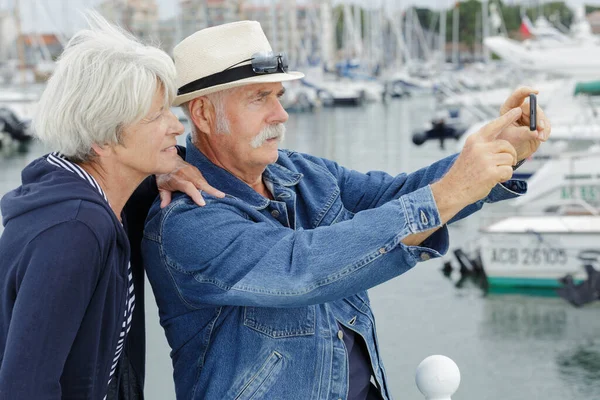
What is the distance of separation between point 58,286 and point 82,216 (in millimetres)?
127

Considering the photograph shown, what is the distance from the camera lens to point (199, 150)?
2.16 meters

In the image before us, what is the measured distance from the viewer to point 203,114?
83.5 inches

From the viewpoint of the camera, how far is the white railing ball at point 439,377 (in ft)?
7.07

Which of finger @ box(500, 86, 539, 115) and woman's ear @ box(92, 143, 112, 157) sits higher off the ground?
woman's ear @ box(92, 143, 112, 157)

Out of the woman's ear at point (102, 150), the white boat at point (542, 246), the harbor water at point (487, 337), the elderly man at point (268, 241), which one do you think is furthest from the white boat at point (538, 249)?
the woman's ear at point (102, 150)

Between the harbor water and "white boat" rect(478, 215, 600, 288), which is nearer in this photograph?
the harbor water

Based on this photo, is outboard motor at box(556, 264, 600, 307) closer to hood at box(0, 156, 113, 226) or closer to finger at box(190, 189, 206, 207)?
finger at box(190, 189, 206, 207)

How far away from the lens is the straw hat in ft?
6.72

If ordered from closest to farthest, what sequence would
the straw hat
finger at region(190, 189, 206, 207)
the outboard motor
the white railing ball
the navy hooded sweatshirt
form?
the navy hooded sweatshirt < finger at region(190, 189, 206, 207) < the straw hat < the white railing ball < the outboard motor

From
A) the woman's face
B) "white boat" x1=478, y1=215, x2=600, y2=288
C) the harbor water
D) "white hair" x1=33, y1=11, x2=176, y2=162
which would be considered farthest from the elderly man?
"white boat" x1=478, y1=215, x2=600, y2=288

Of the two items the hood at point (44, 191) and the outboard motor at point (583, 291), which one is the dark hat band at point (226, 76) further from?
the outboard motor at point (583, 291)

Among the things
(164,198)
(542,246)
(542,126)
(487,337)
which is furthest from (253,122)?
(542,246)

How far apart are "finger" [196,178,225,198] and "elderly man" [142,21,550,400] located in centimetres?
1

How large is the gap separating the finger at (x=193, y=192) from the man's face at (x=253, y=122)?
0.16 metres
